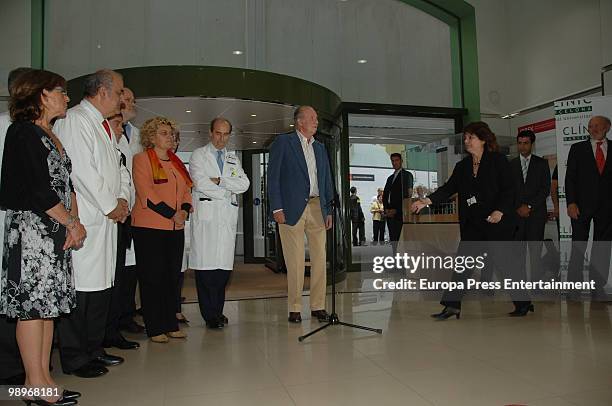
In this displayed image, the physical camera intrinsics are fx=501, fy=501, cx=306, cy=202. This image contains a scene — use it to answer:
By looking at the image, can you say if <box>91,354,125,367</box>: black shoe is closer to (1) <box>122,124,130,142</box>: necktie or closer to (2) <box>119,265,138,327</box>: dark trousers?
(2) <box>119,265,138,327</box>: dark trousers

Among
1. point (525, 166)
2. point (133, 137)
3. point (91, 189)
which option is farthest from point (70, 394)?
point (525, 166)

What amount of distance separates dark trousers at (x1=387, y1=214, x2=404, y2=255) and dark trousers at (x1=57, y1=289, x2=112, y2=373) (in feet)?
16.1

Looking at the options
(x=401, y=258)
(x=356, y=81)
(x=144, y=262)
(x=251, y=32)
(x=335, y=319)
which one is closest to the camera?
(x=144, y=262)

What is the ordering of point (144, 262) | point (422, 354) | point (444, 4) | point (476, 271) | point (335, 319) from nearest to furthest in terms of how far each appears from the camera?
point (422, 354) → point (144, 262) → point (335, 319) → point (476, 271) → point (444, 4)

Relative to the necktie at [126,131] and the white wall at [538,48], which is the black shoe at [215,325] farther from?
the white wall at [538,48]

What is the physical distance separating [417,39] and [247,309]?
5.89m

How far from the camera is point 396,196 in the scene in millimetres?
7082

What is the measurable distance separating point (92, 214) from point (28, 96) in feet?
2.20

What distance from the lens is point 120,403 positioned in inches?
86.4

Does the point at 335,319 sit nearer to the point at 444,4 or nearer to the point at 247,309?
the point at 247,309

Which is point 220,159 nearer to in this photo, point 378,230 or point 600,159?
point 600,159

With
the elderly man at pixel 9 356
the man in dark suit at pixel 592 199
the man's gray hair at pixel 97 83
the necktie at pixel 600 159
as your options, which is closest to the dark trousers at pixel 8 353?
the elderly man at pixel 9 356

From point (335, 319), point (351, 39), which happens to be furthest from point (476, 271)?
point (351, 39)

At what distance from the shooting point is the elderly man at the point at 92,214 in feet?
8.32
